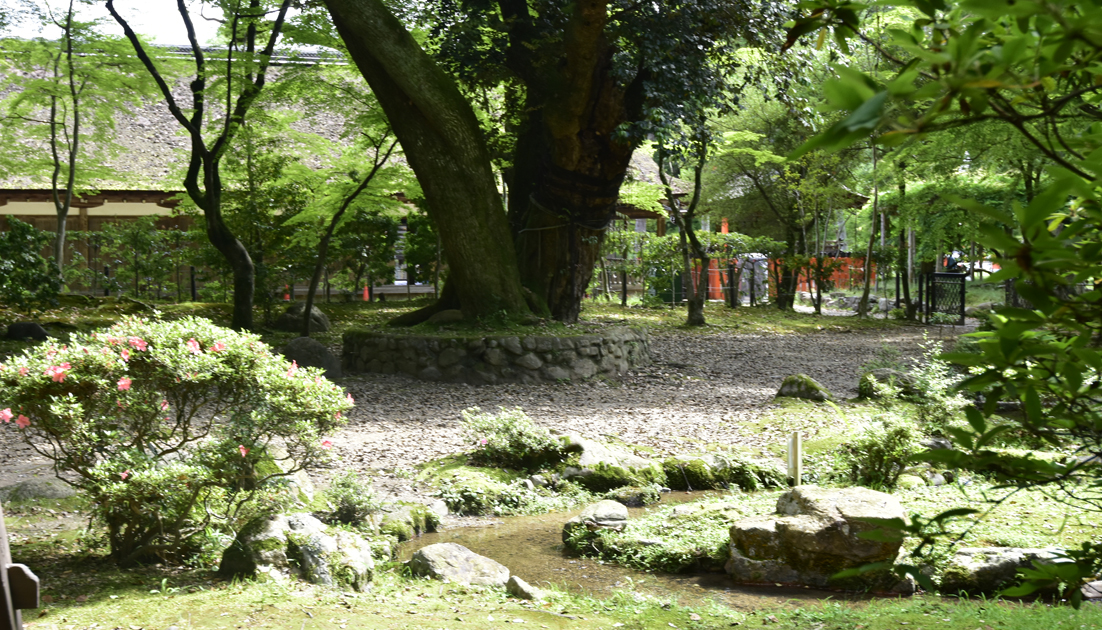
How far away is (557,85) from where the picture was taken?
1086 cm

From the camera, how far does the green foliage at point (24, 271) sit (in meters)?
11.6

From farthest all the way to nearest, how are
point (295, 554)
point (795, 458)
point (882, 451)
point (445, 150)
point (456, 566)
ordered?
point (445, 150)
point (882, 451)
point (795, 458)
point (456, 566)
point (295, 554)

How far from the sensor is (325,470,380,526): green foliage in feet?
16.1

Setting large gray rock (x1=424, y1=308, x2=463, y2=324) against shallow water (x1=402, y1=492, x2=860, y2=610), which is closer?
shallow water (x1=402, y1=492, x2=860, y2=610)

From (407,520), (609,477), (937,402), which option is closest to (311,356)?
(609,477)

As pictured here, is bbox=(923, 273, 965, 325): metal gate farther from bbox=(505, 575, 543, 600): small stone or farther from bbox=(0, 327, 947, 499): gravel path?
bbox=(505, 575, 543, 600): small stone

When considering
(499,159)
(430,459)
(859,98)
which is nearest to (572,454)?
(430,459)

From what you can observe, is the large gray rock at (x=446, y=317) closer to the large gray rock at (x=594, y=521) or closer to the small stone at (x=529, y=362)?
the small stone at (x=529, y=362)

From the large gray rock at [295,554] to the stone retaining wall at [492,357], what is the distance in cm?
603

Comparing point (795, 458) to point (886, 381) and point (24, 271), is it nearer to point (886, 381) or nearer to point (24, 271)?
point (886, 381)

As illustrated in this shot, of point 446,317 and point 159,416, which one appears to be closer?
point 159,416

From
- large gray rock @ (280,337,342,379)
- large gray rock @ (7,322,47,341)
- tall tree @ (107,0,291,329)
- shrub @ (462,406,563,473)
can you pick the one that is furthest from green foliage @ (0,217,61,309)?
shrub @ (462,406,563,473)

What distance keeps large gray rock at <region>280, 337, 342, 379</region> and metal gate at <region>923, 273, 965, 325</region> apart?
14033mm

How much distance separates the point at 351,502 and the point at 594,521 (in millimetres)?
1433
